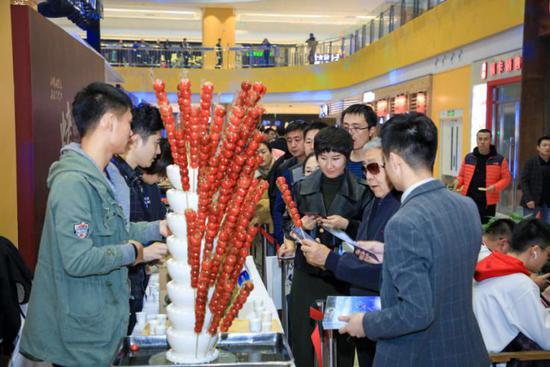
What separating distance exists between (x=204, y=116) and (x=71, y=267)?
2.31 feet

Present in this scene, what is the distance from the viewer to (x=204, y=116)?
2.02 m

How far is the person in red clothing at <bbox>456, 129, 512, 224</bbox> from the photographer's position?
824 centimetres

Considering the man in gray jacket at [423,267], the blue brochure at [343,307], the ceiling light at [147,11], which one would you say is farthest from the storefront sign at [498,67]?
the ceiling light at [147,11]

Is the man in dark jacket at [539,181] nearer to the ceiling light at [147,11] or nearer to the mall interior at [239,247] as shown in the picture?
the mall interior at [239,247]

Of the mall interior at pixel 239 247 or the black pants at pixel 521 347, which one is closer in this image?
the mall interior at pixel 239 247

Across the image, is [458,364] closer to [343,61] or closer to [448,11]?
[448,11]

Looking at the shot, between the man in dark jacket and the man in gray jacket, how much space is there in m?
6.01

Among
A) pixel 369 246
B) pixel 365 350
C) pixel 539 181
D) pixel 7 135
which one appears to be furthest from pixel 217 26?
pixel 369 246

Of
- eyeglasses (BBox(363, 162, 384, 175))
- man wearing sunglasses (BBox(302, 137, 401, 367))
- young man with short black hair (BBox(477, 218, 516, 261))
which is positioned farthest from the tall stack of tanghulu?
young man with short black hair (BBox(477, 218, 516, 261))

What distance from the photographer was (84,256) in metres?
2.16

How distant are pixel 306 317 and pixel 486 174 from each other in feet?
17.7

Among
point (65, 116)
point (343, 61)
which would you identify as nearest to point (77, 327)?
point (65, 116)

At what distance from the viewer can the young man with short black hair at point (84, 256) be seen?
7.19ft

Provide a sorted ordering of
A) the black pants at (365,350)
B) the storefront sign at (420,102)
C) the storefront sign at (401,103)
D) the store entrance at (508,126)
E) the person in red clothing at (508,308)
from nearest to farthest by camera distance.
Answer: the person in red clothing at (508,308) → the black pants at (365,350) → the store entrance at (508,126) → the storefront sign at (420,102) → the storefront sign at (401,103)
